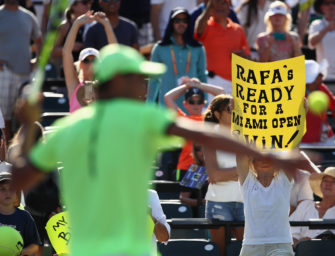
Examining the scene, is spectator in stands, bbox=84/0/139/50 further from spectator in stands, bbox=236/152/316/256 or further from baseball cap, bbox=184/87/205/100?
spectator in stands, bbox=236/152/316/256

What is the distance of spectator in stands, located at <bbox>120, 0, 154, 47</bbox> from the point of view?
12953 mm

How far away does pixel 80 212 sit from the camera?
4477 mm

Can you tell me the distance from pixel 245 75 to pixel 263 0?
5.01 metres

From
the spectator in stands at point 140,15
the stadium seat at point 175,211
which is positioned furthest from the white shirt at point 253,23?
the stadium seat at point 175,211

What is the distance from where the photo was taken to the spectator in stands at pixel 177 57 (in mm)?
11203

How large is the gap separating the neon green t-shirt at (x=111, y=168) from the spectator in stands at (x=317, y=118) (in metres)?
6.87

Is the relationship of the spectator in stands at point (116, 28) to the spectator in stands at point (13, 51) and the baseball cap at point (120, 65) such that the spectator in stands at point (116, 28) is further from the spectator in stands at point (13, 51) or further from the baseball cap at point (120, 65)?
the baseball cap at point (120, 65)

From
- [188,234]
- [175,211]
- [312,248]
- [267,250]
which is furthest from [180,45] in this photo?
[267,250]

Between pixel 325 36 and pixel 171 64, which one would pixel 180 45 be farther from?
pixel 325 36

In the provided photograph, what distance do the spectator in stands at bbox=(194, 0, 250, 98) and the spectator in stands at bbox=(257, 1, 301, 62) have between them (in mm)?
206

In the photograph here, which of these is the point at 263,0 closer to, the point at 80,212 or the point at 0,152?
the point at 0,152

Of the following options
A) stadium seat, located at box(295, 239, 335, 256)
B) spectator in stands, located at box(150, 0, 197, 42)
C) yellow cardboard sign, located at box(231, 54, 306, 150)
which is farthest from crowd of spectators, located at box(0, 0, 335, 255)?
yellow cardboard sign, located at box(231, 54, 306, 150)

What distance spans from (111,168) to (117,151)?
8cm

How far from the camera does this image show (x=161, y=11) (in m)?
13.6
